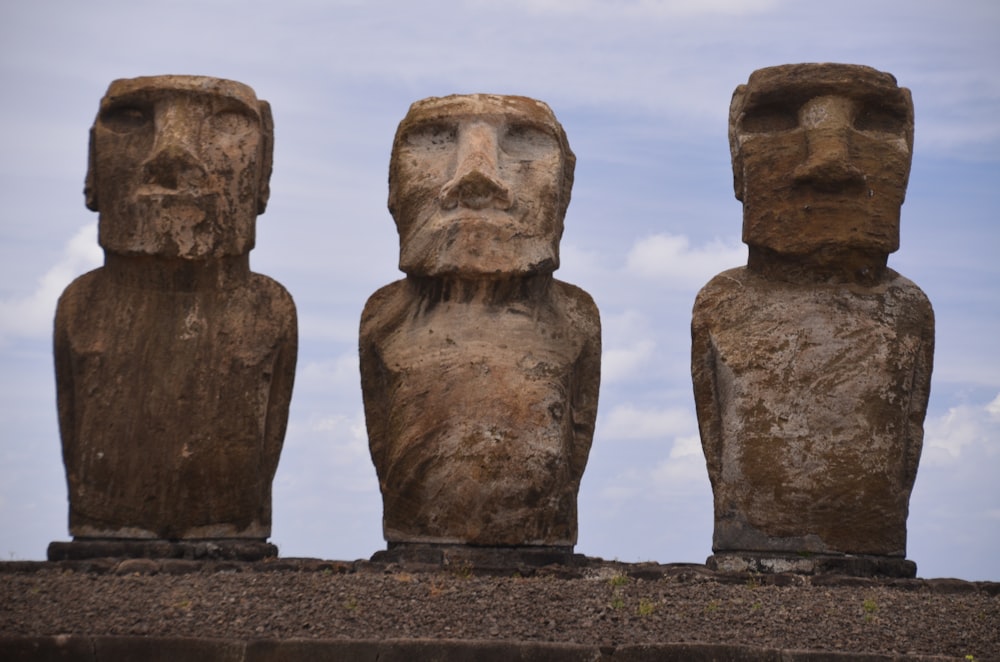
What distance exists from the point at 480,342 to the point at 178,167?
2245 millimetres

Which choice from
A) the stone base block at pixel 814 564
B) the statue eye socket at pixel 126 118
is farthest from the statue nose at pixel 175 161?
the stone base block at pixel 814 564

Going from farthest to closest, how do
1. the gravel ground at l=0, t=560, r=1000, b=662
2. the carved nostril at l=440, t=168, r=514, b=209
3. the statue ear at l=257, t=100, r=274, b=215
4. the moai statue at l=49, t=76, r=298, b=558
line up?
the statue ear at l=257, t=100, r=274, b=215 → the moai statue at l=49, t=76, r=298, b=558 → the carved nostril at l=440, t=168, r=514, b=209 → the gravel ground at l=0, t=560, r=1000, b=662

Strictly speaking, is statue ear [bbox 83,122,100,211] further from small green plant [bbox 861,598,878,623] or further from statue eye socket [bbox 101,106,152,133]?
small green plant [bbox 861,598,878,623]

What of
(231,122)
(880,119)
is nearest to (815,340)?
(880,119)

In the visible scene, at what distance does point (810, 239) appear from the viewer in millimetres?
13258

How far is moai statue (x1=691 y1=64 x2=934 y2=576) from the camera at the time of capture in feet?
42.5

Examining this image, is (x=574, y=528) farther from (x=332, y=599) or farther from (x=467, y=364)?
(x=332, y=599)

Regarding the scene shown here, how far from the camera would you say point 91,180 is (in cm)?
1355

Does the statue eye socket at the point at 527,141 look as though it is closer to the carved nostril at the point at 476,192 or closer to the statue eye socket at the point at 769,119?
the carved nostril at the point at 476,192

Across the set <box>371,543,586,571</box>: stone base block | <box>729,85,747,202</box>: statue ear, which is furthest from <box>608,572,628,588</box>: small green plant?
<box>729,85,747,202</box>: statue ear

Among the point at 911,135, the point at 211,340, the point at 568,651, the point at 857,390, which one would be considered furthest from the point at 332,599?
the point at 911,135

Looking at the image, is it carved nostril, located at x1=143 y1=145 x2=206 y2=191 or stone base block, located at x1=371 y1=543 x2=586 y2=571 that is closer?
stone base block, located at x1=371 y1=543 x2=586 y2=571

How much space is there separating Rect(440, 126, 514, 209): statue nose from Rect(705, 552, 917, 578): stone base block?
265 cm

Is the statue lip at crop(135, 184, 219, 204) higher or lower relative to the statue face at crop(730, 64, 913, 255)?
lower
